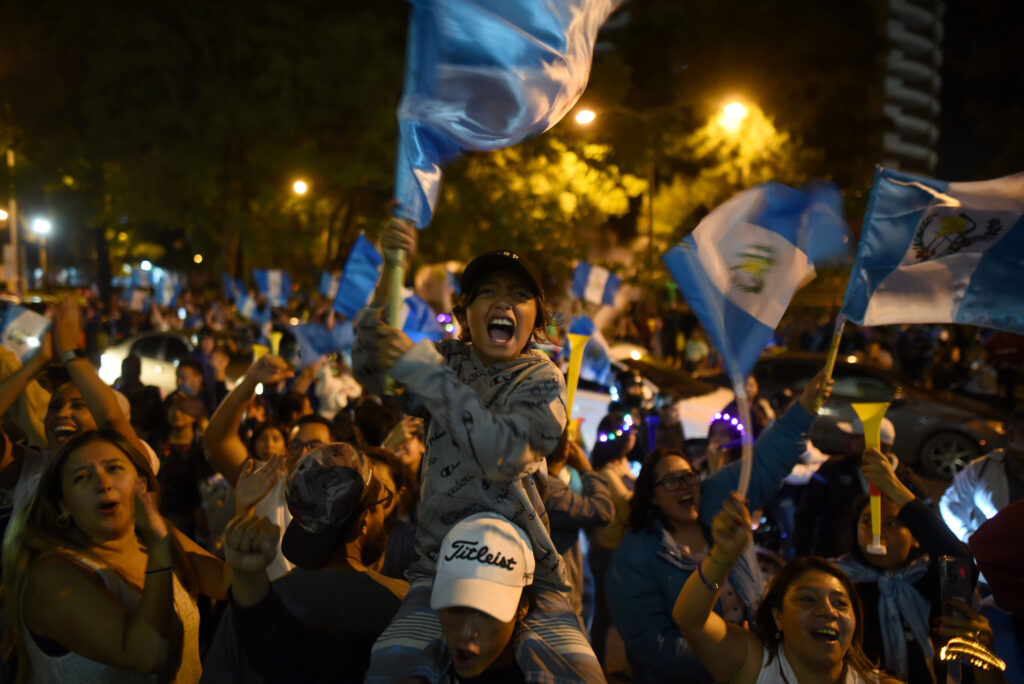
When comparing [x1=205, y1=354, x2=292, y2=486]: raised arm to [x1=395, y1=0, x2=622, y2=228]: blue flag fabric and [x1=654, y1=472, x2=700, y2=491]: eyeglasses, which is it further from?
[x1=654, y1=472, x2=700, y2=491]: eyeglasses

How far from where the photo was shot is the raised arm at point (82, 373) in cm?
342

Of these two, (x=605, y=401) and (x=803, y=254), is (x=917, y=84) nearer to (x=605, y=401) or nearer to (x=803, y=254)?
(x=605, y=401)

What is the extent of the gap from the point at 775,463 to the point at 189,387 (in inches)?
234

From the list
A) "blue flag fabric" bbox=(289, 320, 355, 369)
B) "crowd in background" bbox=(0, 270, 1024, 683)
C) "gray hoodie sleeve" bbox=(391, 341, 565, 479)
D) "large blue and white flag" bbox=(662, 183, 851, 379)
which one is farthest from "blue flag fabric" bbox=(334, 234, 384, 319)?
"gray hoodie sleeve" bbox=(391, 341, 565, 479)

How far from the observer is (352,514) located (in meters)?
2.79

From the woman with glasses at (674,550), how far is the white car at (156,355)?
41.9ft

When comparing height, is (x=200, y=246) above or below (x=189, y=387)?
above

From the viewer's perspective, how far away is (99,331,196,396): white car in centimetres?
1480

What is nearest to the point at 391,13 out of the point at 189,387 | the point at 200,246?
the point at 200,246

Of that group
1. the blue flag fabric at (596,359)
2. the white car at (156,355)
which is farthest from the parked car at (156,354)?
the blue flag fabric at (596,359)

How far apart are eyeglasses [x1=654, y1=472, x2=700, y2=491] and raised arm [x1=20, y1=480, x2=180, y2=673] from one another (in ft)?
6.85

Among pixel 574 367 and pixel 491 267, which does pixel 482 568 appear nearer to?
pixel 491 267

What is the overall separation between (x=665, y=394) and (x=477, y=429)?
27.6 ft

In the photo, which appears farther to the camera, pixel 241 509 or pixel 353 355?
pixel 241 509
